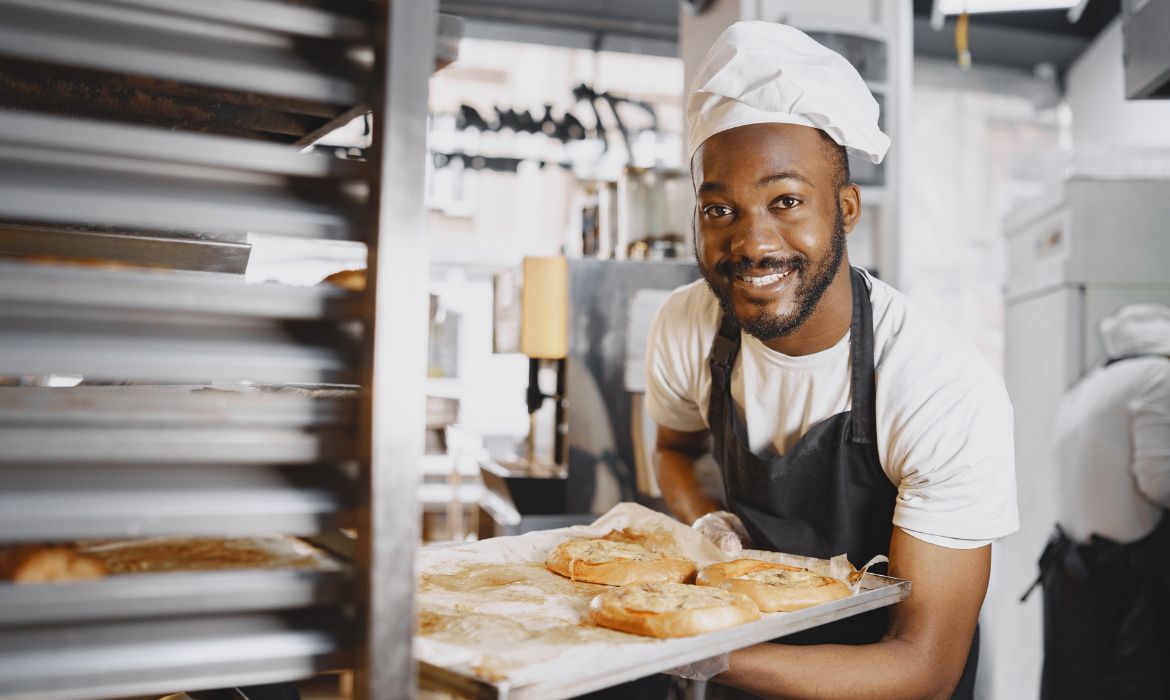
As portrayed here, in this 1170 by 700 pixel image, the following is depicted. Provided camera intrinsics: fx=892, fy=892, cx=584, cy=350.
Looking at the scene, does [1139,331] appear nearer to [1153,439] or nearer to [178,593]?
[1153,439]

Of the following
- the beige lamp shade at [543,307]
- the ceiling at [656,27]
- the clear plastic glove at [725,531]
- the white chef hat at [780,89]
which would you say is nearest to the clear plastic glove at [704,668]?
the clear plastic glove at [725,531]

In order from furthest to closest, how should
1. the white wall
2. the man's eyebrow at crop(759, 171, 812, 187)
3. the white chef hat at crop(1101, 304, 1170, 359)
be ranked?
the white wall < the white chef hat at crop(1101, 304, 1170, 359) < the man's eyebrow at crop(759, 171, 812, 187)

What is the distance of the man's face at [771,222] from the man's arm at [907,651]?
433 millimetres

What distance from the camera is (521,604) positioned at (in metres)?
1.13

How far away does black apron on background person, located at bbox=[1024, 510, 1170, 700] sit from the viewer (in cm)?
287

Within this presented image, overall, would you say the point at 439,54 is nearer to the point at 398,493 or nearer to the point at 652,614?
the point at 398,493

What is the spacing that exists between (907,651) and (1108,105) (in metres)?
5.19

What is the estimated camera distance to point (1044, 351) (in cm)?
392

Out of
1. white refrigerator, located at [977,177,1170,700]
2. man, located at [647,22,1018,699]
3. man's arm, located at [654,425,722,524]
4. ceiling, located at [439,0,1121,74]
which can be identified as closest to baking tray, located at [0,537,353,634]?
man, located at [647,22,1018,699]

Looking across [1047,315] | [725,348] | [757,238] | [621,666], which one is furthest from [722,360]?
[1047,315]

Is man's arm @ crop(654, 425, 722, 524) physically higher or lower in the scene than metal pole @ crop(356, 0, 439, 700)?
lower

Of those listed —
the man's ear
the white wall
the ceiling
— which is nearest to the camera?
the man's ear

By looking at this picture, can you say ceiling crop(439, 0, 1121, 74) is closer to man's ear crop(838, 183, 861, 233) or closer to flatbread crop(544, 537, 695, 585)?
man's ear crop(838, 183, 861, 233)

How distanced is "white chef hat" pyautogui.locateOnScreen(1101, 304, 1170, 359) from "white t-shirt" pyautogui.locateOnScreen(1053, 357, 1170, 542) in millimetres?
73
